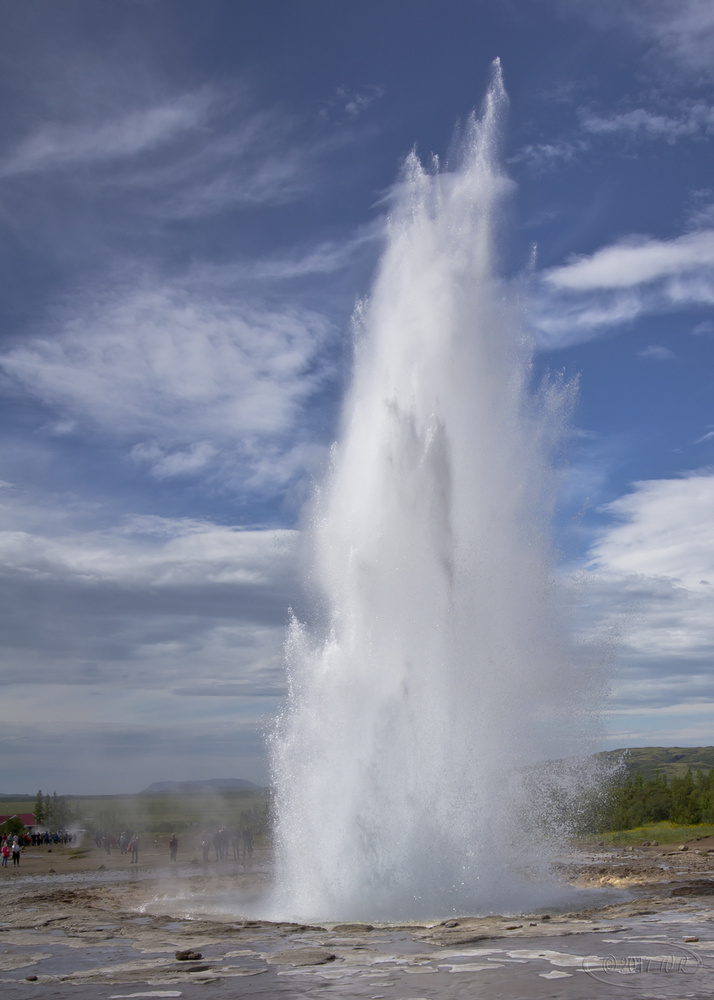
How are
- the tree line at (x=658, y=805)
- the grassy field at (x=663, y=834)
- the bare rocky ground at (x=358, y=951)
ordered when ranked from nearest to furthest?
1. the bare rocky ground at (x=358, y=951)
2. the grassy field at (x=663, y=834)
3. the tree line at (x=658, y=805)

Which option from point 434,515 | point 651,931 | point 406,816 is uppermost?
point 434,515

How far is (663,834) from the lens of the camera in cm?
4753

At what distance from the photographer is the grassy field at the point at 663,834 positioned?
1718 inches

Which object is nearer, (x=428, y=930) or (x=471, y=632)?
(x=428, y=930)

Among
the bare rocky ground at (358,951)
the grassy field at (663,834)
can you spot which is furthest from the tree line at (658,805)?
the bare rocky ground at (358,951)

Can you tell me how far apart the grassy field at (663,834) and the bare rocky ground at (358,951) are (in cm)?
2429

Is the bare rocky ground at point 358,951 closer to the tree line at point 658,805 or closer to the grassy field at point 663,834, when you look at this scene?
the grassy field at point 663,834

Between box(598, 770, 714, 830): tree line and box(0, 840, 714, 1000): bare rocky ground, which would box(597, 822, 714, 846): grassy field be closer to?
box(598, 770, 714, 830): tree line

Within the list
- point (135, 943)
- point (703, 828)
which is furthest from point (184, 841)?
point (135, 943)

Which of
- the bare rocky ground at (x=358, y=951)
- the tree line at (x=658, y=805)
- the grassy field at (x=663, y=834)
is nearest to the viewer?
the bare rocky ground at (x=358, y=951)

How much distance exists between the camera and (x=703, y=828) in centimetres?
4881

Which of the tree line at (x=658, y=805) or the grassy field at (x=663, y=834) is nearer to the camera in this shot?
the grassy field at (x=663, y=834)

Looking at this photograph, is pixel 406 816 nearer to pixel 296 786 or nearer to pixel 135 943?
pixel 296 786

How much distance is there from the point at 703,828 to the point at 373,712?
128 feet
